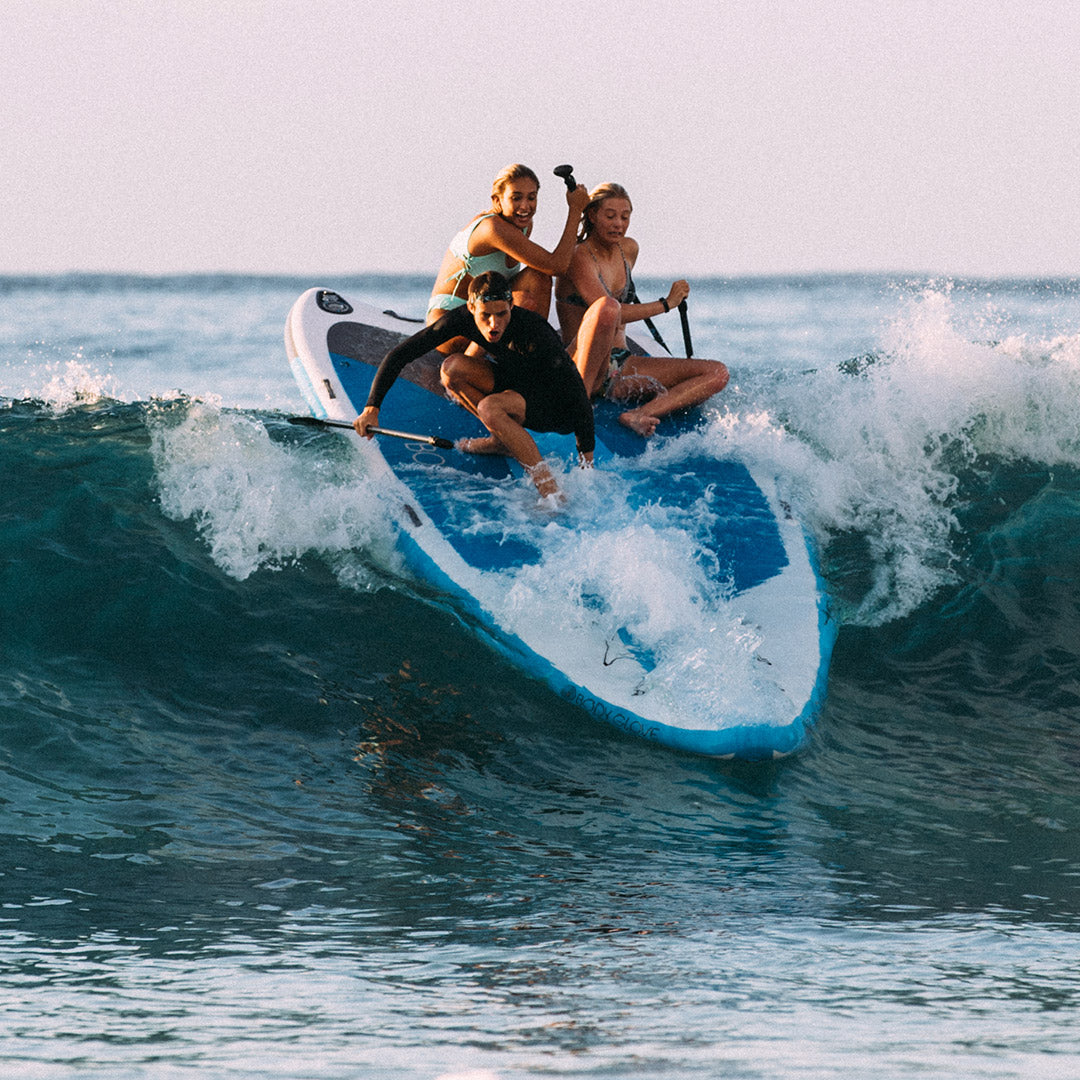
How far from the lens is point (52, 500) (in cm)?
683

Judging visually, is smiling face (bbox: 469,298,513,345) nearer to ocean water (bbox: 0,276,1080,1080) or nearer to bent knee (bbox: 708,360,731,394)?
ocean water (bbox: 0,276,1080,1080)

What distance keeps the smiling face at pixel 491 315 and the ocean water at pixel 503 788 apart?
4.23 ft

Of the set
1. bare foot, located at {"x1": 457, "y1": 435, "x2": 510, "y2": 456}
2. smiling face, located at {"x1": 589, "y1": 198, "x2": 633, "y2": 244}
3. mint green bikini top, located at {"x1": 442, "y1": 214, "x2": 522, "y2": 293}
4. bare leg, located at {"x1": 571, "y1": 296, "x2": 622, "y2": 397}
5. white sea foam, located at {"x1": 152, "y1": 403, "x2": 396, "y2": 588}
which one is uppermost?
smiling face, located at {"x1": 589, "y1": 198, "x2": 633, "y2": 244}

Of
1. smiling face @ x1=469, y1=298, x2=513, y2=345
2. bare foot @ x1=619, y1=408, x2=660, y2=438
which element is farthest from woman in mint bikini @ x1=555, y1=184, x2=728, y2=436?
smiling face @ x1=469, y1=298, x2=513, y2=345

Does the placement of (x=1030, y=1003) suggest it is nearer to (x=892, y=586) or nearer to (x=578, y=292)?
(x=892, y=586)

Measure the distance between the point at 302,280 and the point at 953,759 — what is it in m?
33.3

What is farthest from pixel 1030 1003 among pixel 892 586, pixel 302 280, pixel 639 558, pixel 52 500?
pixel 302 280

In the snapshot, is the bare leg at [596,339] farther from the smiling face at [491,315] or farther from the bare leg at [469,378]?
the smiling face at [491,315]

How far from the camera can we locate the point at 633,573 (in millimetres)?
5520

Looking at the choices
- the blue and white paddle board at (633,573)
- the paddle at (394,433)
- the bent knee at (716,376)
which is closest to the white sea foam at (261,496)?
the blue and white paddle board at (633,573)

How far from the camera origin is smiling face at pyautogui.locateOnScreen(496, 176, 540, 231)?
584 cm

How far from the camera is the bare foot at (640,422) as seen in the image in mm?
6449

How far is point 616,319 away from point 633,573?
4.71 ft

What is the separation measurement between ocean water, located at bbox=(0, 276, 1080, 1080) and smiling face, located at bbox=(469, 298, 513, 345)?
1.29 m
